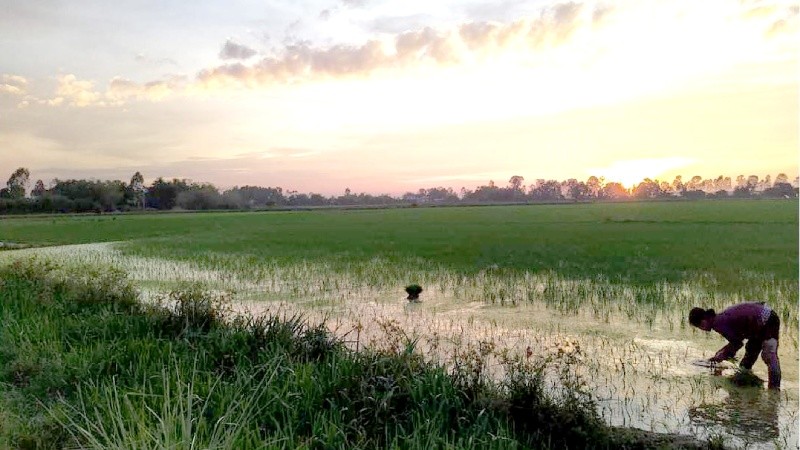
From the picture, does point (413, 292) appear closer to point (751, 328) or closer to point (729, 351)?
point (729, 351)

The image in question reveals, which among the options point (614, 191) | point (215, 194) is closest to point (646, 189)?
point (614, 191)

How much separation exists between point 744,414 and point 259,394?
4196 millimetres

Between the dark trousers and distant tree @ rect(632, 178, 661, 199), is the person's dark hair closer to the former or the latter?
the dark trousers

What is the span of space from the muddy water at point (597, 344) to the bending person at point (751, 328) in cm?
28

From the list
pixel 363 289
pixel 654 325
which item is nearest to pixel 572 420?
pixel 654 325

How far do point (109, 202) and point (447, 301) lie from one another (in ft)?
244

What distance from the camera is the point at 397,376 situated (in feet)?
14.8

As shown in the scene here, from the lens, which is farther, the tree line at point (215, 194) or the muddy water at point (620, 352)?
the tree line at point (215, 194)

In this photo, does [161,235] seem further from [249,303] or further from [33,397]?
[33,397]

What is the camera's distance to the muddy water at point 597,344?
4504 mm

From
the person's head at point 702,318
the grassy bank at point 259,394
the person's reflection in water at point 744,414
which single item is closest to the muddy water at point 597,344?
the person's reflection in water at point 744,414

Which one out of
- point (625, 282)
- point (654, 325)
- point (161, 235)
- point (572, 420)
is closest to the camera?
point (572, 420)

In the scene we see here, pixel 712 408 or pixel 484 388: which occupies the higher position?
pixel 484 388

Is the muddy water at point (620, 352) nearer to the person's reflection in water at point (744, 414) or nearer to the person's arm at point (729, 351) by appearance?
the person's reflection in water at point (744, 414)
